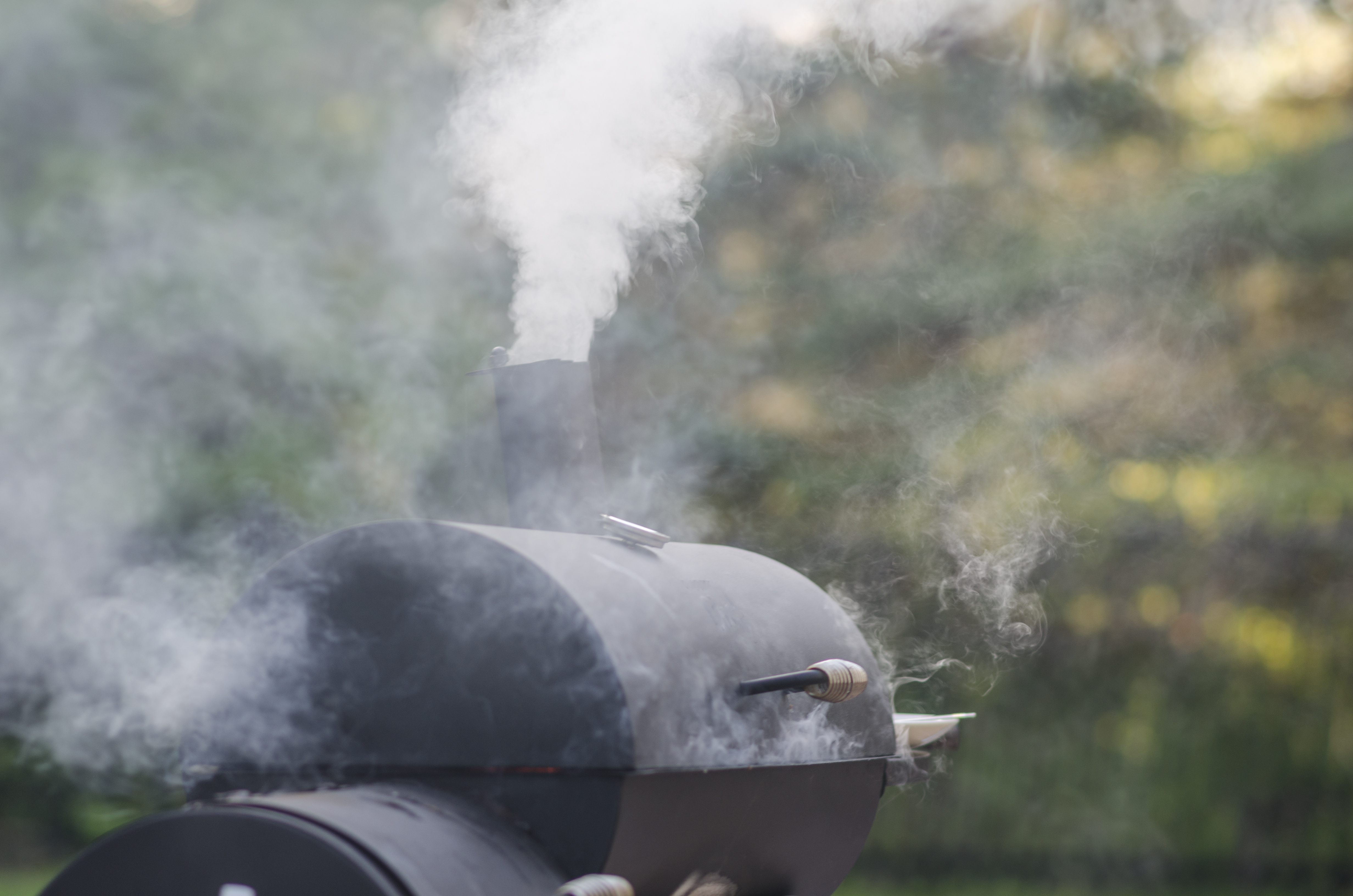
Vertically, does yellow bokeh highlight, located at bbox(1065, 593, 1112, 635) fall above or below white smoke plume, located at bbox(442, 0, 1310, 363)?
below

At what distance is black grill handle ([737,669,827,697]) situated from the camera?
2078 mm

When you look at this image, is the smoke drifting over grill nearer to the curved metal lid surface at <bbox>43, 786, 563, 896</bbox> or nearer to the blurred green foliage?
the blurred green foliage

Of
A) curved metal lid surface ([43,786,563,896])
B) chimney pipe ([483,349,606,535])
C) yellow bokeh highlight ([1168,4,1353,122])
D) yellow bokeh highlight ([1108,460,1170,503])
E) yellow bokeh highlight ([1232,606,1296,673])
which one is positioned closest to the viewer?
curved metal lid surface ([43,786,563,896])

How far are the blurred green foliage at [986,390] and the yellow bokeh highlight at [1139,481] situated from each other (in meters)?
0.02

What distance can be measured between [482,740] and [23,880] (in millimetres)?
6901

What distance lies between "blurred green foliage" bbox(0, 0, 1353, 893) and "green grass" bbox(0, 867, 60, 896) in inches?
24.6

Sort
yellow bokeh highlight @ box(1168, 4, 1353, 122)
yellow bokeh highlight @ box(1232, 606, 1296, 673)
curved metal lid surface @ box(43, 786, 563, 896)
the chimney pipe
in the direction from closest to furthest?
curved metal lid surface @ box(43, 786, 563, 896)
the chimney pipe
yellow bokeh highlight @ box(1232, 606, 1296, 673)
yellow bokeh highlight @ box(1168, 4, 1353, 122)

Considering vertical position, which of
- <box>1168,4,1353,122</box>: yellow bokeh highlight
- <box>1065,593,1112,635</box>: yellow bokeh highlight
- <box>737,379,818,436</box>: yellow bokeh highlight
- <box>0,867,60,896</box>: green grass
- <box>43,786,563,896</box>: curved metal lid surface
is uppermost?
<box>1168,4,1353,122</box>: yellow bokeh highlight

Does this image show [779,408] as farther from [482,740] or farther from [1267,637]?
[482,740]

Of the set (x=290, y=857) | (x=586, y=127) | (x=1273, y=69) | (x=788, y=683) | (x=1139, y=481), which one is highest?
(x=1273, y=69)

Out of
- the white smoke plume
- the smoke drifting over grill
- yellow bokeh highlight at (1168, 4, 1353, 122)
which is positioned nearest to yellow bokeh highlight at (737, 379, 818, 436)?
the smoke drifting over grill

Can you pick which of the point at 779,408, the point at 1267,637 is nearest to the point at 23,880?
the point at 779,408

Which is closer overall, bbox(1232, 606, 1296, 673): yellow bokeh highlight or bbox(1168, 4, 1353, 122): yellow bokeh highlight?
→ bbox(1232, 606, 1296, 673): yellow bokeh highlight

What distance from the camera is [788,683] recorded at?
208 cm
